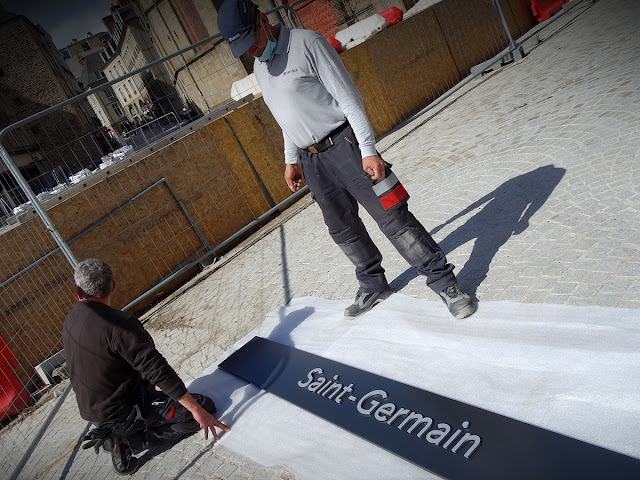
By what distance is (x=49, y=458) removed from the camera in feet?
13.6

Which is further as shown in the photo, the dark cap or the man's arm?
the man's arm

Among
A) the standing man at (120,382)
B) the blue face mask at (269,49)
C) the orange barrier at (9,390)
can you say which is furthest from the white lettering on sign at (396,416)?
the orange barrier at (9,390)

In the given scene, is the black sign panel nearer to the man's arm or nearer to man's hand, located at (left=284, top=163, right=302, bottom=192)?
the man's arm

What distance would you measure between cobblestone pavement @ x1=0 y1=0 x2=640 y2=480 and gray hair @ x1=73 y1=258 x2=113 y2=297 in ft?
4.05

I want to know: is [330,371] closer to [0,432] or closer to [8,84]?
[0,432]

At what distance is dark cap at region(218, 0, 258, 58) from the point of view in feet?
9.58

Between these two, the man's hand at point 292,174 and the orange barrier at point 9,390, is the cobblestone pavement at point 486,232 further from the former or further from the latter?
the man's hand at point 292,174

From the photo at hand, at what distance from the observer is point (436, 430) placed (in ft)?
7.72

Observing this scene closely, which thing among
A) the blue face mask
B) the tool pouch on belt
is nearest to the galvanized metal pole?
the blue face mask

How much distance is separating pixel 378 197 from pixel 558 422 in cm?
158

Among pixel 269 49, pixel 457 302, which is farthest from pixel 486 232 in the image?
pixel 269 49

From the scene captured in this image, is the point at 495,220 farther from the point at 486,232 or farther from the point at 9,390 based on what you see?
the point at 9,390

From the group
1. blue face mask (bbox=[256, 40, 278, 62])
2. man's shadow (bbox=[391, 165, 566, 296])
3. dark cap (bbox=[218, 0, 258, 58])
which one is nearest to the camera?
dark cap (bbox=[218, 0, 258, 58])

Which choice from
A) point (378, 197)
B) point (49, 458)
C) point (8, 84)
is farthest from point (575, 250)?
point (8, 84)
